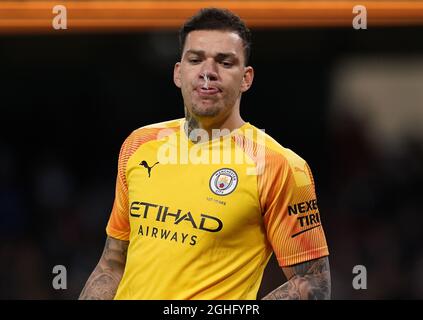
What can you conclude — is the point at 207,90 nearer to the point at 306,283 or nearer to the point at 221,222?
the point at 221,222

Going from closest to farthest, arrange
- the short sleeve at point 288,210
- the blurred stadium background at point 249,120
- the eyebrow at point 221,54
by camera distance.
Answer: the short sleeve at point 288,210
the eyebrow at point 221,54
the blurred stadium background at point 249,120

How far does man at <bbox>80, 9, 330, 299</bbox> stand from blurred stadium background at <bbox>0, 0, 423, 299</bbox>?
4470mm

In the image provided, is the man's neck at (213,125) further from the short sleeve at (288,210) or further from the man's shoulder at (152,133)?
the short sleeve at (288,210)

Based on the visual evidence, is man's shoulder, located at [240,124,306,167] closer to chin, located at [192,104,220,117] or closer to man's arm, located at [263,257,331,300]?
chin, located at [192,104,220,117]

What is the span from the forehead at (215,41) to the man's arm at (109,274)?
0.93m

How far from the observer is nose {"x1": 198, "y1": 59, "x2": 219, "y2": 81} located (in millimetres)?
3901

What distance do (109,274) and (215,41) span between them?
1.12 m

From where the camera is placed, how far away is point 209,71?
3.91 metres

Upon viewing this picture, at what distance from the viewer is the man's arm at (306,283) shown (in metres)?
3.84

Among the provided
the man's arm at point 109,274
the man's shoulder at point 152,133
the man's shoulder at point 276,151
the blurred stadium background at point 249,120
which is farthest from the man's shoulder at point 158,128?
the blurred stadium background at point 249,120

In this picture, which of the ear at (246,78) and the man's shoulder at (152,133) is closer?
the ear at (246,78)
